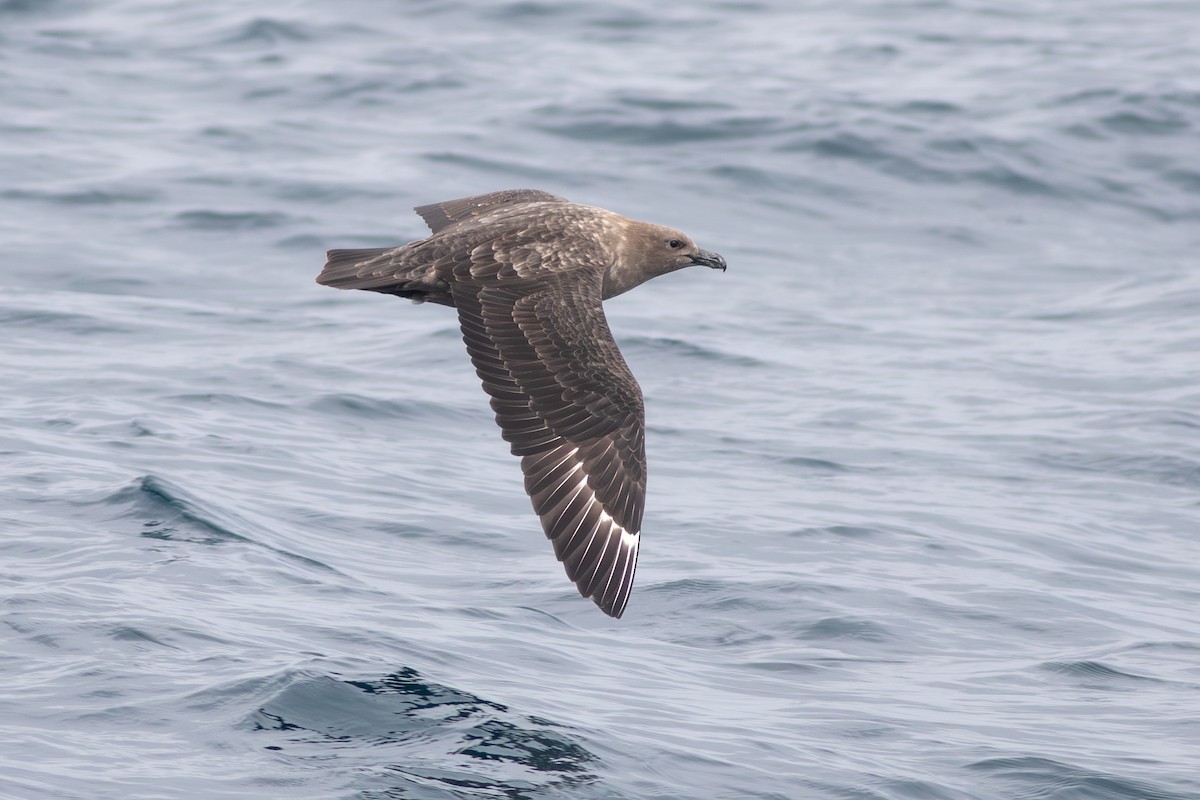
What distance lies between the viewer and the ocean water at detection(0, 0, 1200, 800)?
6543 mm

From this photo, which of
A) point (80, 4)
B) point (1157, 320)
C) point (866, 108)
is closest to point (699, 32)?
point (866, 108)

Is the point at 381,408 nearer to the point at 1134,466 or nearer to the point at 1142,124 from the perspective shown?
the point at 1134,466

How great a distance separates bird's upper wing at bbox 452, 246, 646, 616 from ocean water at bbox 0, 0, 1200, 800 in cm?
61

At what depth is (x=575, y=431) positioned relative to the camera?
22.6 feet

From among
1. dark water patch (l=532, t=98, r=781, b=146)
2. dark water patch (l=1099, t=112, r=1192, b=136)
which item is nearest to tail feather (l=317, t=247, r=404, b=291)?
dark water patch (l=532, t=98, r=781, b=146)

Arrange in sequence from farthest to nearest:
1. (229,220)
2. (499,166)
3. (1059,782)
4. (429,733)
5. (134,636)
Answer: (499,166)
(229,220)
(134,636)
(1059,782)
(429,733)

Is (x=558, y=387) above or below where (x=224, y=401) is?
above

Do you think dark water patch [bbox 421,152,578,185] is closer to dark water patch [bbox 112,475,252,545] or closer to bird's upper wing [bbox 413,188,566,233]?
bird's upper wing [bbox 413,188,566,233]

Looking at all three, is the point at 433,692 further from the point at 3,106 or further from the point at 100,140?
the point at 3,106

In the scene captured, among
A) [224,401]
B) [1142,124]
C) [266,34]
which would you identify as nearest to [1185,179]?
[1142,124]

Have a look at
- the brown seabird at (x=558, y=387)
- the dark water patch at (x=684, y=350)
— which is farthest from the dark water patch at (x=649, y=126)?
the brown seabird at (x=558, y=387)

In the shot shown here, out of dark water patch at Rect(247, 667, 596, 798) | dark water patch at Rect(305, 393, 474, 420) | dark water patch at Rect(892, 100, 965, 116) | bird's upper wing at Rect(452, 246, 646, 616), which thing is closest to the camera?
dark water patch at Rect(247, 667, 596, 798)

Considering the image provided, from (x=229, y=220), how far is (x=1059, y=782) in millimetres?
9483

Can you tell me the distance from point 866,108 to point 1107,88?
2773 mm
